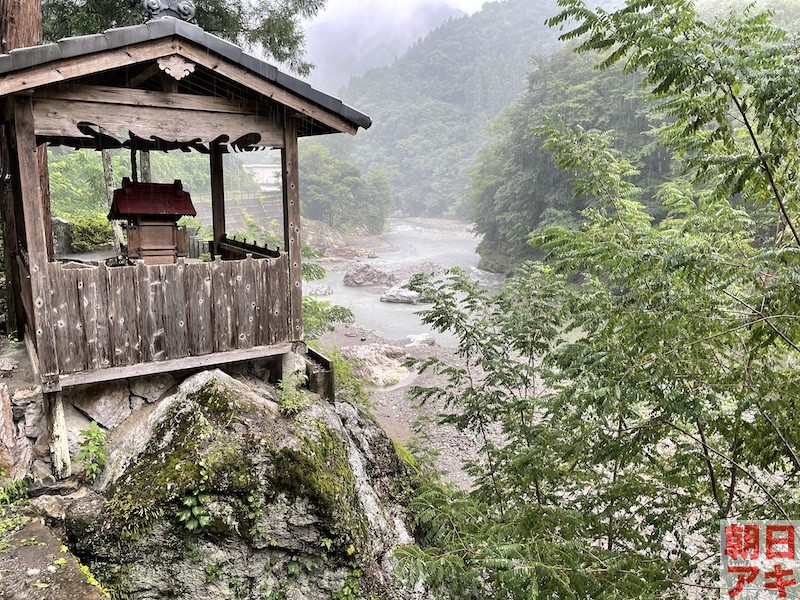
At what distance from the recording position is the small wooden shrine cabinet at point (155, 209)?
15.9ft

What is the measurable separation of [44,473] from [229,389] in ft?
5.74

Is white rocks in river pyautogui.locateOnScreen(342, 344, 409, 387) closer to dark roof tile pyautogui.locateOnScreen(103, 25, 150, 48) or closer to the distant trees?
dark roof tile pyautogui.locateOnScreen(103, 25, 150, 48)

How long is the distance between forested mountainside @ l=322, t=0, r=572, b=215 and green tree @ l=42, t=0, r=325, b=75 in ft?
170

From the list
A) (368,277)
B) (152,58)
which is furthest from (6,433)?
(368,277)

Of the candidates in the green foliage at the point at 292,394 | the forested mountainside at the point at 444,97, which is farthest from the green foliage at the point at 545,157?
the forested mountainside at the point at 444,97

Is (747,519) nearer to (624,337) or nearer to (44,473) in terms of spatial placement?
(624,337)

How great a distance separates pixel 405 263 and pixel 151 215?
3227 centimetres

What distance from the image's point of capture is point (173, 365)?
5578 millimetres

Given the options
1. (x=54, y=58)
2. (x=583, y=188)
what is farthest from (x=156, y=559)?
(x=583, y=188)

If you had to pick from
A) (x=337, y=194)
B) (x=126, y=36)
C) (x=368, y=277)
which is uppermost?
(x=126, y=36)

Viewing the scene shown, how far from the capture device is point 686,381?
13.0ft

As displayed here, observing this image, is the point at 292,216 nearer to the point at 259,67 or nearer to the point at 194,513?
the point at 259,67

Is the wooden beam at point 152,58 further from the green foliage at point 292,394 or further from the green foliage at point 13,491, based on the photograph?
the green foliage at point 13,491

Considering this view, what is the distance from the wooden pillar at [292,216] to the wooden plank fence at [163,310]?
0.26 feet
